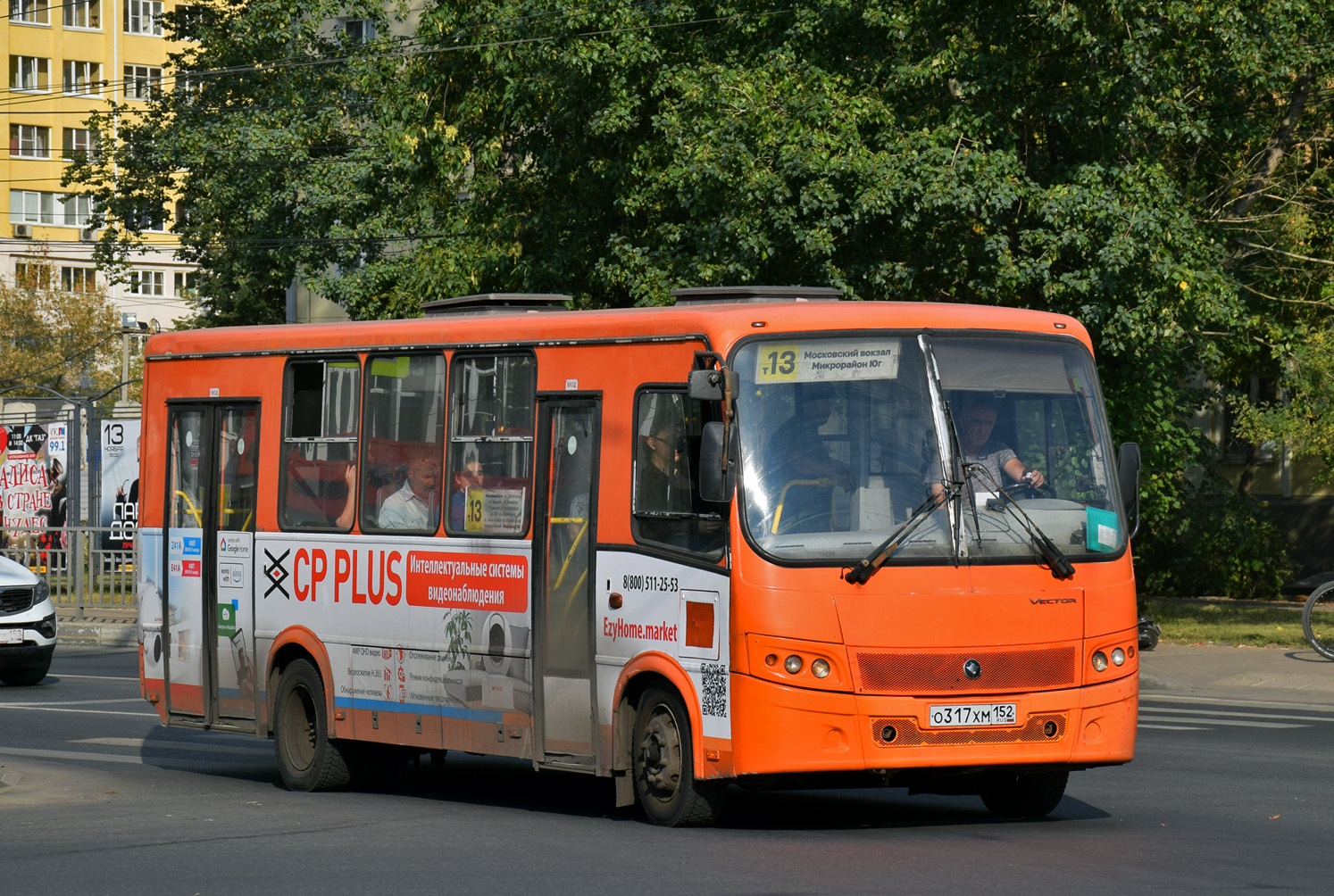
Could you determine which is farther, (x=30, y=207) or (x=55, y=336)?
(x=30, y=207)

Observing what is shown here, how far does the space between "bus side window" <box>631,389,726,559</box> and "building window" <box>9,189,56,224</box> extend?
Result: 100m

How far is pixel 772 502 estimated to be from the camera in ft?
33.0

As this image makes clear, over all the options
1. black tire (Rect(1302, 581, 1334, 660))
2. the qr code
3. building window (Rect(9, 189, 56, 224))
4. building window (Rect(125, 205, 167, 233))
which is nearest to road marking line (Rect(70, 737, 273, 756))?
the qr code

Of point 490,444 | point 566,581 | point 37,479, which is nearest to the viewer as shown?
point 566,581

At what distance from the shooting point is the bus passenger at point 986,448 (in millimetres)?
10273

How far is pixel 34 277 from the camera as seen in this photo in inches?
3438

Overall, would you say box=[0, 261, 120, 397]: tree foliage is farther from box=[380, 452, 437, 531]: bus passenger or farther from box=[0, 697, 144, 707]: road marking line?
box=[380, 452, 437, 531]: bus passenger

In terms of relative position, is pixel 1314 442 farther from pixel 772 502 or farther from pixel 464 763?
pixel 772 502

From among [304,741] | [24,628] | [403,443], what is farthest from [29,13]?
[403,443]

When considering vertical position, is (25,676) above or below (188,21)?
below

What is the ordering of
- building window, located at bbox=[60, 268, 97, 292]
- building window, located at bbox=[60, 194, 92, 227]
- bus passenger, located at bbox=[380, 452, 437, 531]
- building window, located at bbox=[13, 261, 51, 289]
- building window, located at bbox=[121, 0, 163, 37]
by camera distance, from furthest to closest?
building window, located at bbox=[121, 0, 163, 37], building window, located at bbox=[60, 194, 92, 227], building window, located at bbox=[60, 268, 97, 292], building window, located at bbox=[13, 261, 51, 289], bus passenger, located at bbox=[380, 452, 437, 531]

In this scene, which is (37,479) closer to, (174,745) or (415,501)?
(174,745)

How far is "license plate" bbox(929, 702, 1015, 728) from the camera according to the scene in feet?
32.3

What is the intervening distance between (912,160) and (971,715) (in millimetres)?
12021
